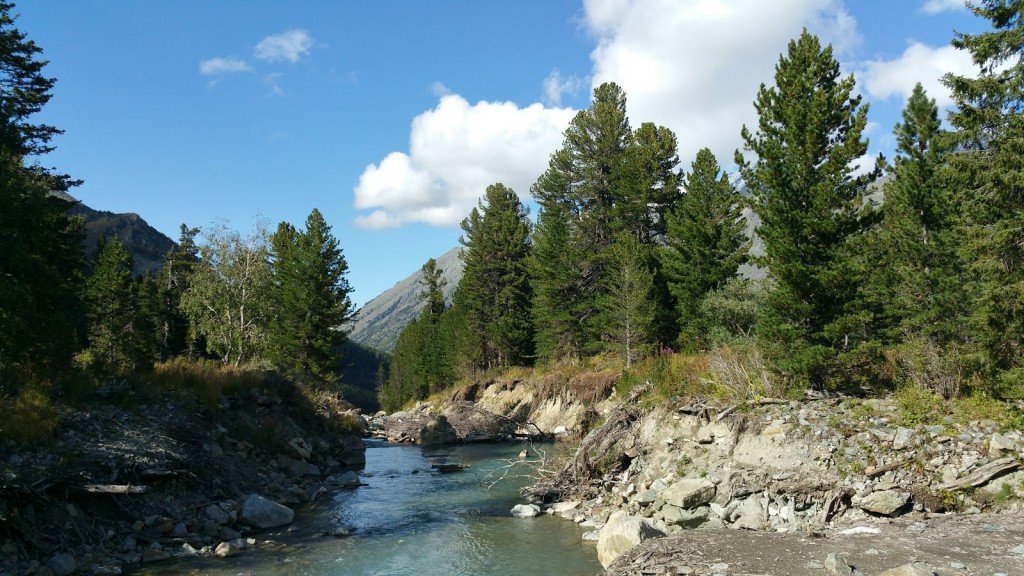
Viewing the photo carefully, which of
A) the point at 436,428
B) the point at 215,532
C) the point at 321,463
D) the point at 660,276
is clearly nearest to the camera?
the point at 215,532

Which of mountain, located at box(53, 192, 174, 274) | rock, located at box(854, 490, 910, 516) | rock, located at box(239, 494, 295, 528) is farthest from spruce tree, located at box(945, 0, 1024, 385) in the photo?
mountain, located at box(53, 192, 174, 274)

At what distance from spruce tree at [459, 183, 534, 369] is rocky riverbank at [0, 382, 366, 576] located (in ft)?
114

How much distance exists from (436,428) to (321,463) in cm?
1632

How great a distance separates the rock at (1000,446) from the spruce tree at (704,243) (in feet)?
64.2

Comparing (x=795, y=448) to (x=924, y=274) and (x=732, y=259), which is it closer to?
(x=924, y=274)

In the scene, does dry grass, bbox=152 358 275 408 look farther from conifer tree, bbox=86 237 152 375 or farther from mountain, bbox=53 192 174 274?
mountain, bbox=53 192 174 274

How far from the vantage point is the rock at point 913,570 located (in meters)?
7.67

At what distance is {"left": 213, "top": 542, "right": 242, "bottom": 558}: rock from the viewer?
1320cm

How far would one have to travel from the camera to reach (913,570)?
7.71m

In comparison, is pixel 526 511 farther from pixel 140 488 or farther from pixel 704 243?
pixel 704 243

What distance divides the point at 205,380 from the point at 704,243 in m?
27.3

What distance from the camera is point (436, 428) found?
1681 inches

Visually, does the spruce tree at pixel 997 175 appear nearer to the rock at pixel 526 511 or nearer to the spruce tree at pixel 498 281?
the rock at pixel 526 511

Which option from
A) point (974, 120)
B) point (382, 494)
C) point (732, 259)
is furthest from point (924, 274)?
point (382, 494)
